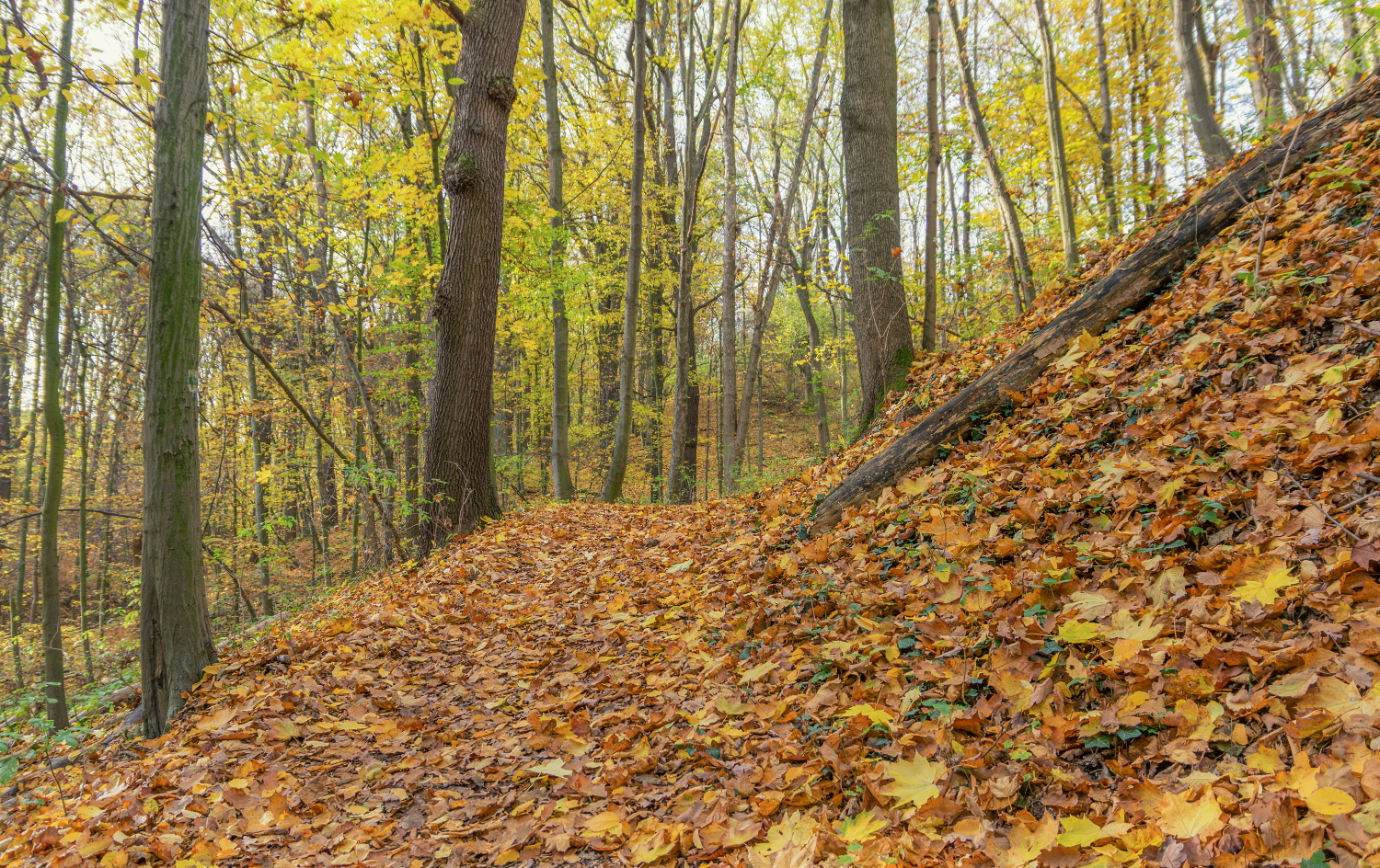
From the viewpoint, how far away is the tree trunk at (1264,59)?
5406 millimetres

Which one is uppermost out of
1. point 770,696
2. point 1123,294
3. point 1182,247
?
point 1182,247

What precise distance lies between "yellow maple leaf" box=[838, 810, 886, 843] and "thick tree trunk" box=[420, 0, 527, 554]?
5734 millimetres

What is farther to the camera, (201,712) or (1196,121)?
(1196,121)

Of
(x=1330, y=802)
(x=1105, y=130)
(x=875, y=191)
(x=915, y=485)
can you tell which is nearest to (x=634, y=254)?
(x=875, y=191)

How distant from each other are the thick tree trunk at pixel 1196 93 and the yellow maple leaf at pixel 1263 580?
17.9ft

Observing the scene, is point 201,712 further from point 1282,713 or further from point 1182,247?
point 1182,247

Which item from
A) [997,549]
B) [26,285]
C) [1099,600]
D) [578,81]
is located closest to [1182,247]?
[997,549]

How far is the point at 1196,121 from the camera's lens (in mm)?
5973

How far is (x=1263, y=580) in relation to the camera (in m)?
1.95

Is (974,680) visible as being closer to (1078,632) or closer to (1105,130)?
(1078,632)

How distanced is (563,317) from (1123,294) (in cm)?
770

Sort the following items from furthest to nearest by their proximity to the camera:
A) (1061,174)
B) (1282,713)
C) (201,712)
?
(1061,174) → (201,712) → (1282,713)

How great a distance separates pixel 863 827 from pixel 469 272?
21.1 ft

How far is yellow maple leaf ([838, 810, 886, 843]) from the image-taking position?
1.75 m
